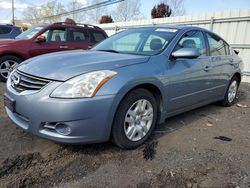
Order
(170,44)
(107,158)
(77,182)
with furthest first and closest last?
(170,44) → (107,158) → (77,182)

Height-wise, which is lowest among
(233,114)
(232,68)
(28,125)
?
(233,114)

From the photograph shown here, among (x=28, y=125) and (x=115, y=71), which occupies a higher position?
(x=115, y=71)

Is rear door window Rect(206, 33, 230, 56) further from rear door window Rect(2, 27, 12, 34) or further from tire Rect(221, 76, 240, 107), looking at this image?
rear door window Rect(2, 27, 12, 34)

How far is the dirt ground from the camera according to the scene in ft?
8.38

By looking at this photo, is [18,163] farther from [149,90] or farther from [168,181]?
[149,90]

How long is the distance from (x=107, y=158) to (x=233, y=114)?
3237mm

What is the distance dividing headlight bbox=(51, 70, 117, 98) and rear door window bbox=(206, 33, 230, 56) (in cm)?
260

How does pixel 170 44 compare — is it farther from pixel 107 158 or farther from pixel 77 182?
pixel 77 182

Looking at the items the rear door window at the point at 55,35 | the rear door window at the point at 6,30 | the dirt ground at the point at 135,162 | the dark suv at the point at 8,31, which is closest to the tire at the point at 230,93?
the dirt ground at the point at 135,162

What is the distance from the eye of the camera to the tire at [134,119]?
2953 mm

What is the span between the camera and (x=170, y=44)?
3670 millimetres

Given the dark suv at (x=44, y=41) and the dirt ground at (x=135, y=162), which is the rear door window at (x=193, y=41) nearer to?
the dirt ground at (x=135, y=162)

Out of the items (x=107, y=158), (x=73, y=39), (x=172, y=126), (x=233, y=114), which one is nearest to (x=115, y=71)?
(x=107, y=158)

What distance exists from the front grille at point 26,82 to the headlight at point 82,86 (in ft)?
0.72
